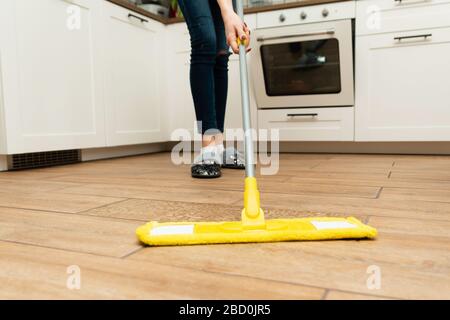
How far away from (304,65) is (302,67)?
0.05 feet

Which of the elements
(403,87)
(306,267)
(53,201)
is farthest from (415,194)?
(403,87)

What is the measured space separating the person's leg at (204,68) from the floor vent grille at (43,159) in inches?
31.8

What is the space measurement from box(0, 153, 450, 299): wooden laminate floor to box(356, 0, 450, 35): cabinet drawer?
1.07 m

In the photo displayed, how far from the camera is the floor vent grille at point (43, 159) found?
163cm

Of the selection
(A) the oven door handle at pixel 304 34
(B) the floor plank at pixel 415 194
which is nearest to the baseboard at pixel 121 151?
(A) the oven door handle at pixel 304 34

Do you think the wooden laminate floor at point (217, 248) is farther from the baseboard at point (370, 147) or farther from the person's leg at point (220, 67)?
the baseboard at point (370, 147)

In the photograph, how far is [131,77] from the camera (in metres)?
2.14

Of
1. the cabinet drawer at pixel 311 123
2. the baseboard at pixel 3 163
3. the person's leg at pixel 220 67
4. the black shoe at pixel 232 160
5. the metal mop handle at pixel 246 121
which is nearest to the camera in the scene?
the metal mop handle at pixel 246 121

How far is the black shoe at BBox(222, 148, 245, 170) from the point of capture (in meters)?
1.48

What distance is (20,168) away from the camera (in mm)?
1632

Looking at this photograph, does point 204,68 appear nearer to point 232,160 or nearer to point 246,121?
point 232,160

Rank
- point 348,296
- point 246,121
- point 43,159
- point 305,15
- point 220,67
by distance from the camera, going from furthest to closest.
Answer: point 305,15, point 43,159, point 220,67, point 246,121, point 348,296

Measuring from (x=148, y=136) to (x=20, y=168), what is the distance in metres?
0.78

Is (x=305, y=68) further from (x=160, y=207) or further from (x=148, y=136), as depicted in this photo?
(x=160, y=207)
